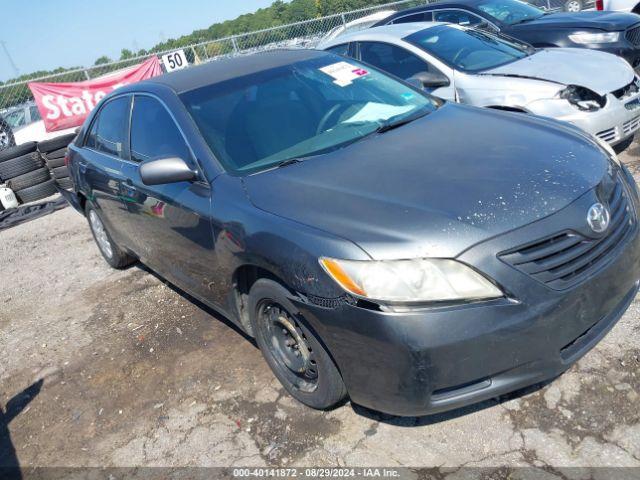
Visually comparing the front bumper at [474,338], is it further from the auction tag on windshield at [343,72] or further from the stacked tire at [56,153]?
the stacked tire at [56,153]

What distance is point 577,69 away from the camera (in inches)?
213

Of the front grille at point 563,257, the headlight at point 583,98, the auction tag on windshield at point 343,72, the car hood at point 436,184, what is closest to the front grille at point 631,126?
the headlight at point 583,98

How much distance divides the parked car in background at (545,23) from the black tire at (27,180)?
234 inches

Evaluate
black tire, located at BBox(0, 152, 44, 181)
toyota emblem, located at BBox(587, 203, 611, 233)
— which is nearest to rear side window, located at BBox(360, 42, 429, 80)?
toyota emblem, located at BBox(587, 203, 611, 233)

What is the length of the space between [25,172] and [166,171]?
23.2 feet

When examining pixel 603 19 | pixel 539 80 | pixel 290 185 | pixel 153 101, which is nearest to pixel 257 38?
pixel 603 19

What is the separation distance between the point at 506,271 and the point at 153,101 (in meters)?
2.60

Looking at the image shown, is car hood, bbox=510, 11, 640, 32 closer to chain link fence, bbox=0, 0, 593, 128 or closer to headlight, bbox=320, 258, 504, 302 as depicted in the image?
chain link fence, bbox=0, 0, 593, 128

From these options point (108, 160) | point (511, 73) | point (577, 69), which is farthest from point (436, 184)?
point (577, 69)

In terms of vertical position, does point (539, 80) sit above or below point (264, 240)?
below

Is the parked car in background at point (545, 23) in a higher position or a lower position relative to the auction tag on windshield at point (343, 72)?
lower

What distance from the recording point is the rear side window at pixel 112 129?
4148 mm

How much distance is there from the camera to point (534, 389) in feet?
9.16

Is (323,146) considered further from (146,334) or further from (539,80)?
(539,80)
